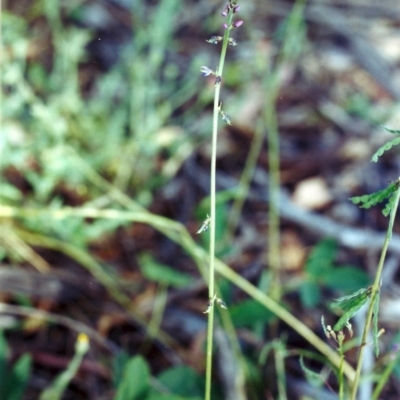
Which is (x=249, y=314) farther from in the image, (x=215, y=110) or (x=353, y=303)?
(x=215, y=110)

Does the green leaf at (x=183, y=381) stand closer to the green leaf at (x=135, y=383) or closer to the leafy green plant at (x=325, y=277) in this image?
the green leaf at (x=135, y=383)

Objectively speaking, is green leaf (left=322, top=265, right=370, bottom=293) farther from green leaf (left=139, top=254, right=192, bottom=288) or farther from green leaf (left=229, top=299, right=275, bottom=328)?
green leaf (left=139, top=254, right=192, bottom=288)

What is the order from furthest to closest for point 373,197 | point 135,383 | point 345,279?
point 345,279 → point 135,383 → point 373,197

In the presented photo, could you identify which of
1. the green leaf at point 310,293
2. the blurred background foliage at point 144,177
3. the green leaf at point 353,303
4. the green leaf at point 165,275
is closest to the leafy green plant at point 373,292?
the green leaf at point 353,303

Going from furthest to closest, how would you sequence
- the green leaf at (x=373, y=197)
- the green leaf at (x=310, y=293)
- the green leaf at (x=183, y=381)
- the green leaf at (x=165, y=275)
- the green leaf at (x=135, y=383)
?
the green leaf at (x=165, y=275), the green leaf at (x=310, y=293), the green leaf at (x=183, y=381), the green leaf at (x=135, y=383), the green leaf at (x=373, y=197)

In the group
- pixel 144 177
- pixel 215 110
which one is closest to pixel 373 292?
pixel 215 110

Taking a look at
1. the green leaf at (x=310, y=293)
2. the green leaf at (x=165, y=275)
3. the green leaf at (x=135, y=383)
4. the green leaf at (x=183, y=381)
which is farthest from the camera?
the green leaf at (x=165, y=275)

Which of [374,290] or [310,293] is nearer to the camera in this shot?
[374,290]
